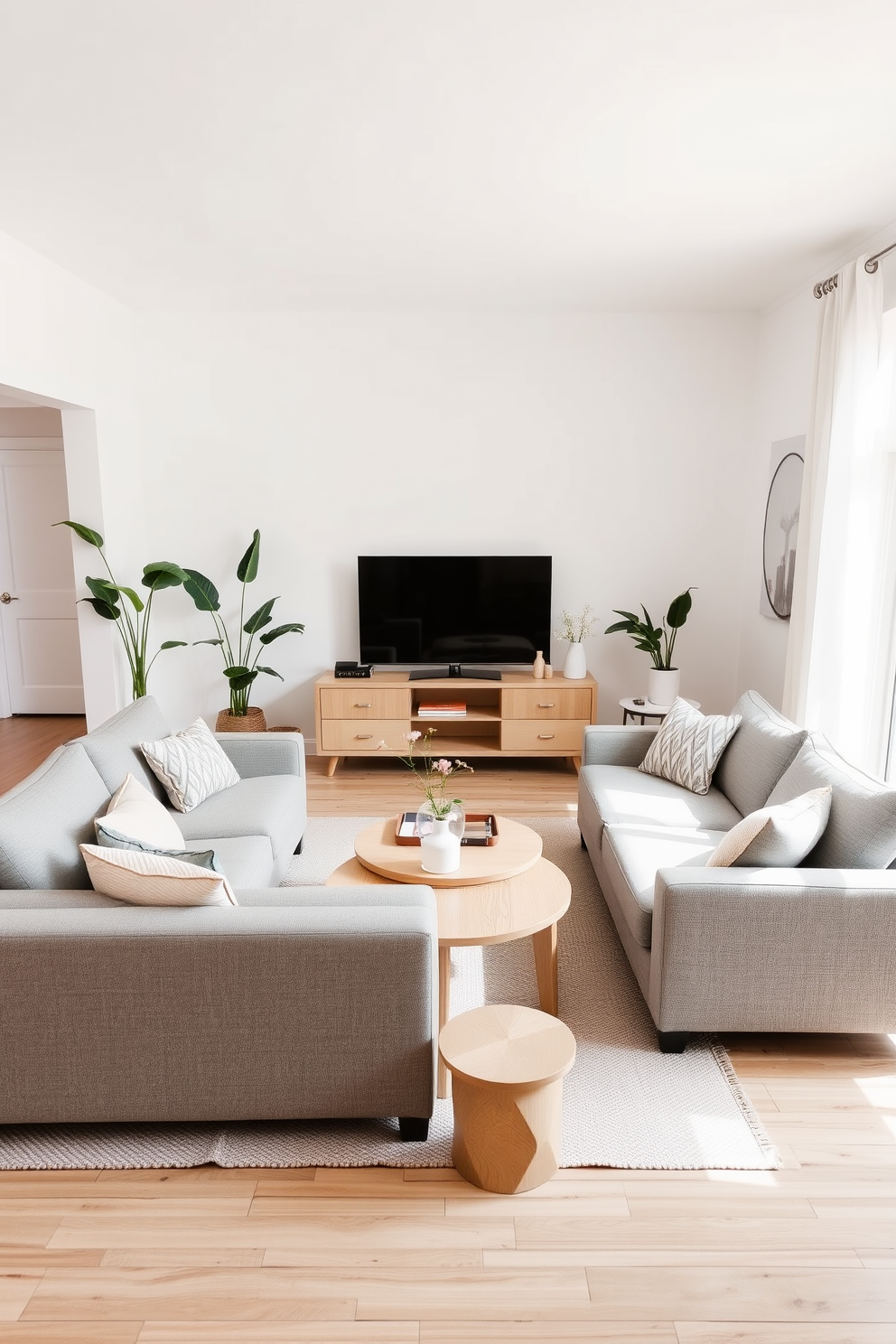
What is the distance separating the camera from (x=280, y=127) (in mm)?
2625

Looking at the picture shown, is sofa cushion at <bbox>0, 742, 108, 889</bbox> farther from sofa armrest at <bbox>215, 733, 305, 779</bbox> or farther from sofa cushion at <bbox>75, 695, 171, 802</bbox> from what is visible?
sofa armrest at <bbox>215, 733, 305, 779</bbox>

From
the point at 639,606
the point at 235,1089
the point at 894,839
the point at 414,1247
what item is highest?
the point at 639,606

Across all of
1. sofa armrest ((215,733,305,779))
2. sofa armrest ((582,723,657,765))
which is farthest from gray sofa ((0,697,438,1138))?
sofa armrest ((582,723,657,765))

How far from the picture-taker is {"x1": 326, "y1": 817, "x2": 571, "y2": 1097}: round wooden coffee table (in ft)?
7.86

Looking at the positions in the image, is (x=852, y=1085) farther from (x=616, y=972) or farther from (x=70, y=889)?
(x=70, y=889)

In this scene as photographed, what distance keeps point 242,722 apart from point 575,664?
78.9 inches

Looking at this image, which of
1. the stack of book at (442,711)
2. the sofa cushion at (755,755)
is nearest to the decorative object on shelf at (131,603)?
the stack of book at (442,711)

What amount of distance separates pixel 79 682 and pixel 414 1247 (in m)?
5.68

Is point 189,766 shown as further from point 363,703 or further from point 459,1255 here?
point 459,1255

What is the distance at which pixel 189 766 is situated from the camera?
329 centimetres

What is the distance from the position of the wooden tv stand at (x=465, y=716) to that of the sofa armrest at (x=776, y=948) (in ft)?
8.68

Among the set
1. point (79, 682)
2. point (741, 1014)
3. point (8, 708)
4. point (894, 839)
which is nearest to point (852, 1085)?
point (741, 1014)

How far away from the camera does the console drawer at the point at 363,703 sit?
5.05 meters

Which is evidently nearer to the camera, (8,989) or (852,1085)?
(8,989)
